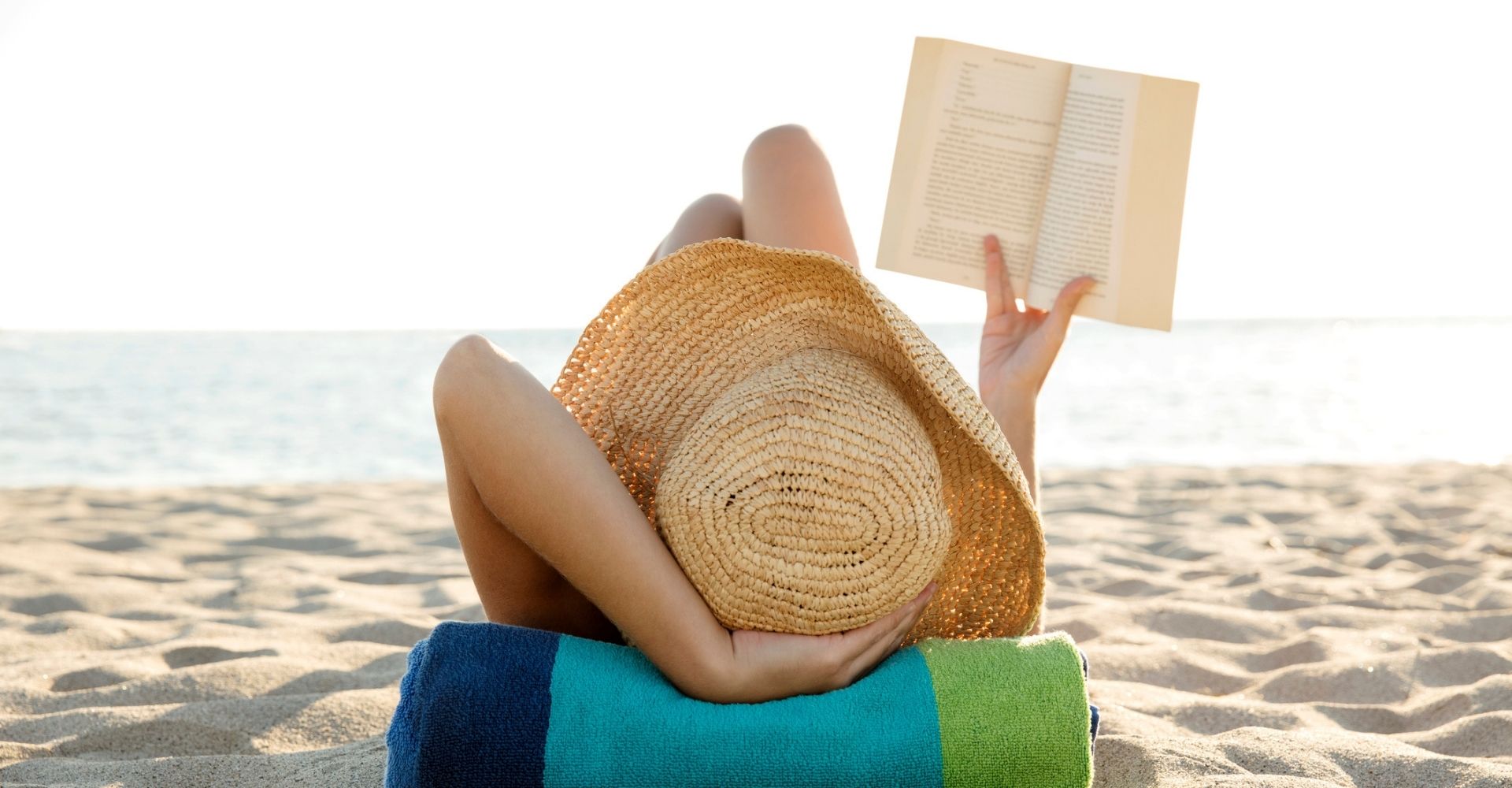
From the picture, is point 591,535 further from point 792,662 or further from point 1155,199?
point 1155,199

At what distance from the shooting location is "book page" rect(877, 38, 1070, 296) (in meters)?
1.82

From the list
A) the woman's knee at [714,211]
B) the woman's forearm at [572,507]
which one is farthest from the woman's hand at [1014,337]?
the woman's forearm at [572,507]

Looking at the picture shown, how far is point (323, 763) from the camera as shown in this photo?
1.55m

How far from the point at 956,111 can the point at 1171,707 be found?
107cm

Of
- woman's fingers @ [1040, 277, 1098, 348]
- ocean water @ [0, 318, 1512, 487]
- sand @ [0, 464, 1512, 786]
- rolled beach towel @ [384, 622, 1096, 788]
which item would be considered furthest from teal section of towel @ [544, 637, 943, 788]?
ocean water @ [0, 318, 1512, 487]

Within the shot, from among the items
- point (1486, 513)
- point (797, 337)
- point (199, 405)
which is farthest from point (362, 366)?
point (797, 337)

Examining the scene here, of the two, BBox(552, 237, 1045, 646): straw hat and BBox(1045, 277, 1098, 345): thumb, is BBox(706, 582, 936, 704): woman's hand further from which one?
BBox(1045, 277, 1098, 345): thumb

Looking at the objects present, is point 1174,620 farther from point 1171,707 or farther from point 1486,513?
point 1486,513

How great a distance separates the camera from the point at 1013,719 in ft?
3.88

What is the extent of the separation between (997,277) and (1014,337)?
11cm

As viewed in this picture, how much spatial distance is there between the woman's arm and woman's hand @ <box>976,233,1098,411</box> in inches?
28.2

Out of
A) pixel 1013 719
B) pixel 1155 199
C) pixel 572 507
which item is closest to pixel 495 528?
pixel 572 507

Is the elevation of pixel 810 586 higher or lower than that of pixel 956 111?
lower

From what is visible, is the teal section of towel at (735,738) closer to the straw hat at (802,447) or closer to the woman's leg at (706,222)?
the straw hat at (802,447)
